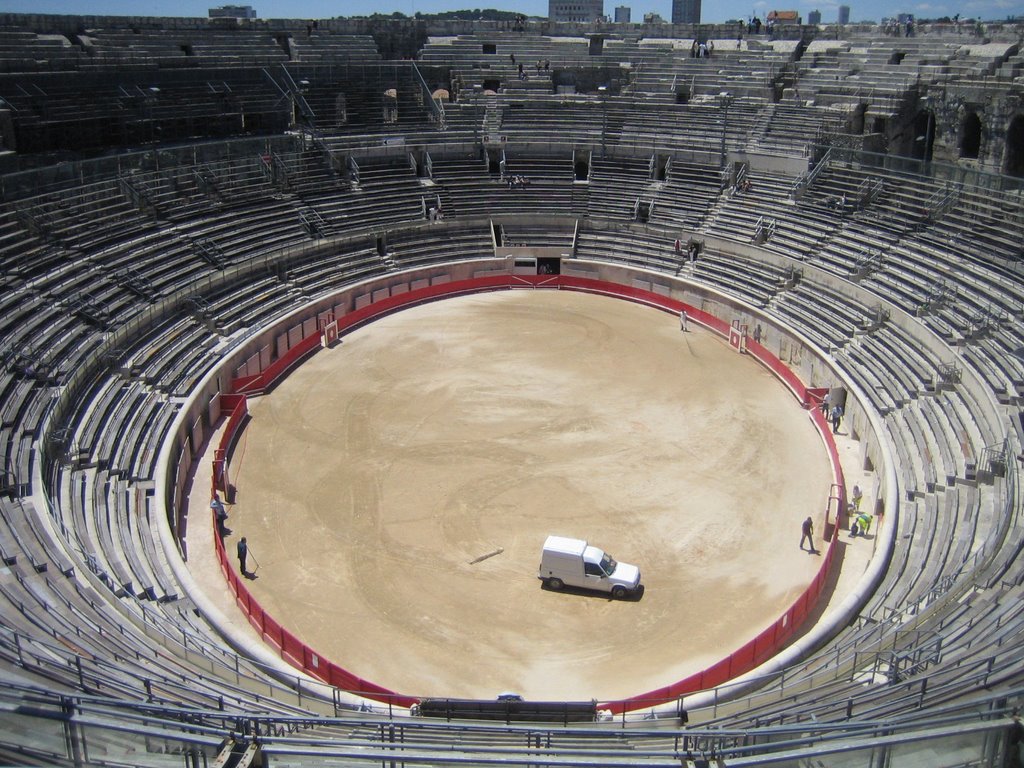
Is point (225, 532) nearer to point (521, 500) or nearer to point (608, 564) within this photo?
point (521, 500)

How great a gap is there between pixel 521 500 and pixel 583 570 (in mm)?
4641

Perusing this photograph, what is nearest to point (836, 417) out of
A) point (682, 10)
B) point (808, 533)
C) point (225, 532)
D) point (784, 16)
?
point (808, 533)

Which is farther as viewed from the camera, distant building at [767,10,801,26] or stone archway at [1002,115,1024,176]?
distant building at [767,10,801,26]

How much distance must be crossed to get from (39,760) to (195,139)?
42.9m

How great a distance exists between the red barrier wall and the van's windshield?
3.74m

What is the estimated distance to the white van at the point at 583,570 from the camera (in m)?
21.7

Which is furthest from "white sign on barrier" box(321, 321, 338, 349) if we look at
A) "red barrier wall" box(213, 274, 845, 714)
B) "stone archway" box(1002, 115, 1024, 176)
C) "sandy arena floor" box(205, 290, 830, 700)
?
"stone archway" box(1002, 115, 1024, 176)

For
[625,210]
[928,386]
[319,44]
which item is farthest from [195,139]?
[928,386]

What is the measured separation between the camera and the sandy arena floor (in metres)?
20.3

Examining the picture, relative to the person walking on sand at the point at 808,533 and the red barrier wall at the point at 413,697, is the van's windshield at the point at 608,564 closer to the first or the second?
the red barrier wall at the point at 413,697

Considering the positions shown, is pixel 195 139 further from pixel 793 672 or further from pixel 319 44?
pixel 793 672

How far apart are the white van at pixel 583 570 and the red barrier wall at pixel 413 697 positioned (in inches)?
135

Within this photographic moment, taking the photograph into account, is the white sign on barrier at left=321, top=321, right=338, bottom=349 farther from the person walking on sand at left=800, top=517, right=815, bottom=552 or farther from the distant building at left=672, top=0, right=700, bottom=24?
the distant building at left=672, top=0, right=700, bottom=24

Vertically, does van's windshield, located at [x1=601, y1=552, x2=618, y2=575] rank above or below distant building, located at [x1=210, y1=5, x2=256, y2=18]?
below
